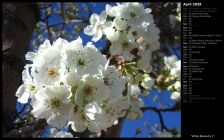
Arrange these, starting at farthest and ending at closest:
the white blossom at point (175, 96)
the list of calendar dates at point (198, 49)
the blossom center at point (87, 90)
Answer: the white blossom at point (175, 96)
the list of calendar dates at point (198, 49)
the blossom center at point (87, 90)

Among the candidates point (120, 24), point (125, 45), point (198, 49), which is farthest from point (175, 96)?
point (120, 24)

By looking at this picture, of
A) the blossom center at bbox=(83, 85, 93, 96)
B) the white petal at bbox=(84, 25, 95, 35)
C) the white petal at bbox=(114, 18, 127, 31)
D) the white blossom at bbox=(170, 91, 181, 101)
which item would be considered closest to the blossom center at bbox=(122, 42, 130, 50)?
the white petal at bbox=(114, 18, 127, 31)

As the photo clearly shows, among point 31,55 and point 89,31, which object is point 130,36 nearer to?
point 89,31

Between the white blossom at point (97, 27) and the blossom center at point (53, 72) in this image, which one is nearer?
the blossom center at point (53, 72)

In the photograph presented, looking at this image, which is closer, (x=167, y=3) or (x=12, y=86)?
(x=12, y=86)

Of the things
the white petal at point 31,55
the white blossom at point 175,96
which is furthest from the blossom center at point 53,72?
the white blossom at point 175,96

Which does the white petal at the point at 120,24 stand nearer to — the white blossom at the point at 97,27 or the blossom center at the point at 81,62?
the white blossom at the point at 97,27

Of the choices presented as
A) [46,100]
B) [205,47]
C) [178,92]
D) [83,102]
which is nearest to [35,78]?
[46,100]

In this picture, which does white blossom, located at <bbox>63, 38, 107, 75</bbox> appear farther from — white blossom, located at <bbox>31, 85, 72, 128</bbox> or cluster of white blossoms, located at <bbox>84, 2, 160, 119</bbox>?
cluster of white blossoms, located at <bbox>84, 2, 160, 119</bbox>

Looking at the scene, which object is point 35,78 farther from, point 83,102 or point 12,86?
point 12,86
